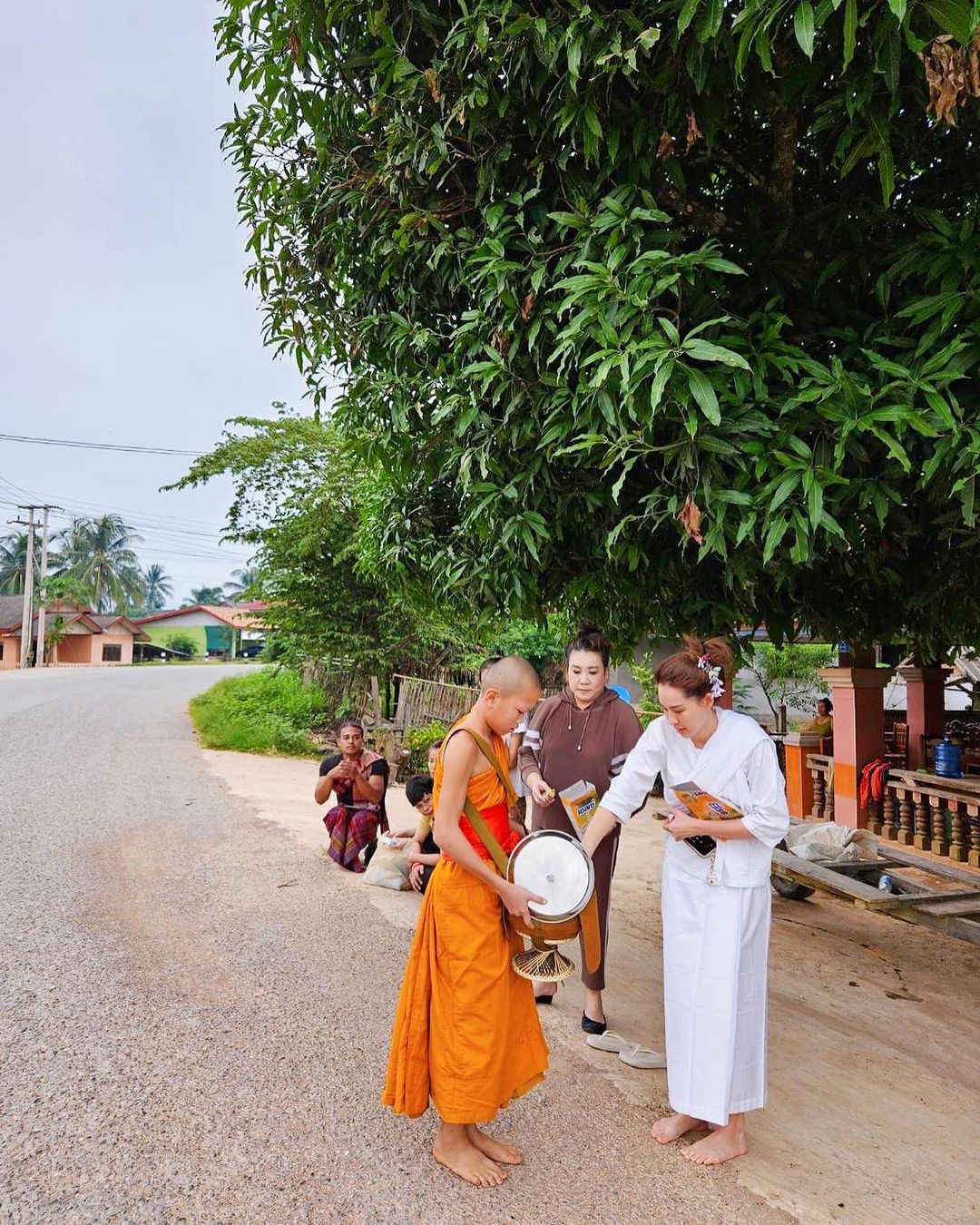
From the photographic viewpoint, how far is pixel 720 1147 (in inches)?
117

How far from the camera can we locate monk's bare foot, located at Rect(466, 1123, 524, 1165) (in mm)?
2938

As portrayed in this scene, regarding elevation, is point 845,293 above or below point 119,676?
above

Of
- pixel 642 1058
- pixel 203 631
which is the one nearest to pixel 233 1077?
pixel 642 1058

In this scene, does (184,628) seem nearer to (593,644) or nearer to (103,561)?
(103,561)

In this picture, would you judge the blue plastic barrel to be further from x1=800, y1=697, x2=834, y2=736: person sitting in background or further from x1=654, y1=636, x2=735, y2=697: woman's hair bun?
x1=654, y1=636, x2=735, y2=697: woman's hair bun

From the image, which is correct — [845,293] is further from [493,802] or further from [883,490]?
[493,802]

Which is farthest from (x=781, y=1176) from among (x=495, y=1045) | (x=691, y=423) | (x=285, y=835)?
(x=285, y=835)

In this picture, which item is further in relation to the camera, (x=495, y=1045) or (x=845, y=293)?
(x=845, y=293)

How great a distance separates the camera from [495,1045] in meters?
2.84

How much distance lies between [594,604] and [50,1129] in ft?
11.1

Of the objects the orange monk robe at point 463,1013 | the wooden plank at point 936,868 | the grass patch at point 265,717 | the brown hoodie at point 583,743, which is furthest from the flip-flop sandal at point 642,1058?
the grass patch at point 265,717

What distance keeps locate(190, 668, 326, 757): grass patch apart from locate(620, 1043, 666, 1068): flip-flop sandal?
37.2 ft

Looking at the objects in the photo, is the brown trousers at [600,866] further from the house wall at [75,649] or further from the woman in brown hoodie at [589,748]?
the house wall at [75,649]

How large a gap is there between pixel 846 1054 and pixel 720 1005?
1.57 metres
